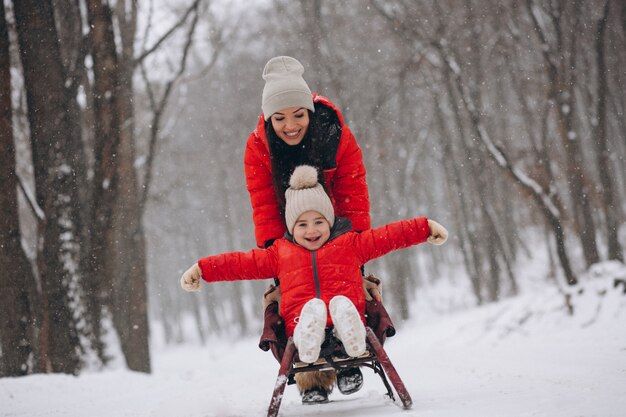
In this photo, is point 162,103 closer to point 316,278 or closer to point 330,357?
point 316,278

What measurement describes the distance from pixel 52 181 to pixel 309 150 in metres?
4.17

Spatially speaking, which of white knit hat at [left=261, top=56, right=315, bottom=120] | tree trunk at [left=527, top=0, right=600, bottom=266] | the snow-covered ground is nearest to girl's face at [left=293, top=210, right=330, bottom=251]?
white knit hat at [left=261, top=56, right=315, bottom=120]

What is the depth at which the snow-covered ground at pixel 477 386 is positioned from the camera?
132 inches

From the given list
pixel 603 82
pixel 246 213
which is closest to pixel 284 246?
pixel 603 82

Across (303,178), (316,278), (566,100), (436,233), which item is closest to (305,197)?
(303,178)

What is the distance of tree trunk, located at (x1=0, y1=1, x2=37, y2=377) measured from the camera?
698 cm

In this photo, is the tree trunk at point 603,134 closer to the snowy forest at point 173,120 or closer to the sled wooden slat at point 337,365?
the snowy forest at point 173,120

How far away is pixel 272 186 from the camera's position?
4465 millimetres

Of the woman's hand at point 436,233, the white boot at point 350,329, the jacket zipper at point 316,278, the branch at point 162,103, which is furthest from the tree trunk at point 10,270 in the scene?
the woman's hand at point 436,233

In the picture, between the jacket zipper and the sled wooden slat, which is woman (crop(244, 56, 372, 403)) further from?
the sled wooden slat

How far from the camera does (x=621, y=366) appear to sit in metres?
4.59

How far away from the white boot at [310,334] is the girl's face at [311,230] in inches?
21.7

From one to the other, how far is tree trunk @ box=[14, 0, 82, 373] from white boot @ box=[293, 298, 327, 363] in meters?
4.83

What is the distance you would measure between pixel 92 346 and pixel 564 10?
9.32 m
